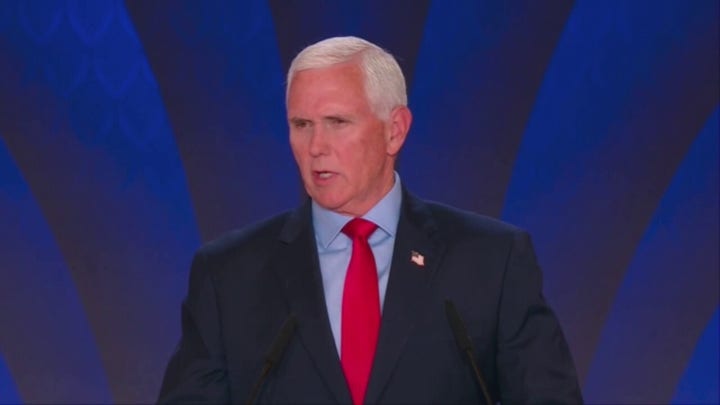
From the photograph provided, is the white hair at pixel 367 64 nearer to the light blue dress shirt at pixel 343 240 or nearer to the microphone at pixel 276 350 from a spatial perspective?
the light blue dress shirt at pixel 343 240

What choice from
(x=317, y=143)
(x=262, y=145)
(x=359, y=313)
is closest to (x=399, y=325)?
(x=359, y=313)

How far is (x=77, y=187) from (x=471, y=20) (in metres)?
1.31

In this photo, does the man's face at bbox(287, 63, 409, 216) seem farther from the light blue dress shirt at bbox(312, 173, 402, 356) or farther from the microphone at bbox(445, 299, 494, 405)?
the microphone at bbox(445, 299, 494, 405)

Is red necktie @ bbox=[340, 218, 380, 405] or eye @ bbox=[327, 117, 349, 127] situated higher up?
eye @ bbox=[327, 117, 349, 127]

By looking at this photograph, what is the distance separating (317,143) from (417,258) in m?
0.30

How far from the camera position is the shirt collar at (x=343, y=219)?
236cm

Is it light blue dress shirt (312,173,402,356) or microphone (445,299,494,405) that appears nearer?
microphone (445,299,494,405)

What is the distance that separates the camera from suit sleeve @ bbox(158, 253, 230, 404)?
2.17m

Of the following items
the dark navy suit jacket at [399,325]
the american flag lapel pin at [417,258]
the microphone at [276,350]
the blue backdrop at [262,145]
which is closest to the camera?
the microphone at [276,350]

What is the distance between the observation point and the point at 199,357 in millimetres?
2217

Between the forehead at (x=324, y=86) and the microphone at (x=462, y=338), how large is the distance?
0.43 m

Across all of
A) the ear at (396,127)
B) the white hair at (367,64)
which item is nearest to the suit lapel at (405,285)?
the ear at (396,127)

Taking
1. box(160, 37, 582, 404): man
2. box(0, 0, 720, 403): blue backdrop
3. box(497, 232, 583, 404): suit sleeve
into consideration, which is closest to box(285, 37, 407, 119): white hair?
box(160, 37, 582, 404): man

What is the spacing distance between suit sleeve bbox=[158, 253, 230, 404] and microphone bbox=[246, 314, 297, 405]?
5.0 inches
